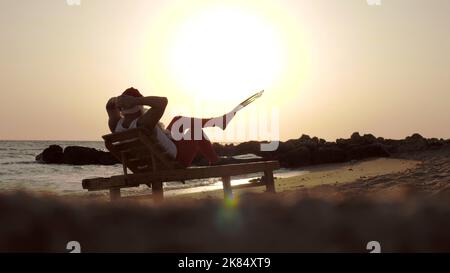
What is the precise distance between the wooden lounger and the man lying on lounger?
0.10 meters

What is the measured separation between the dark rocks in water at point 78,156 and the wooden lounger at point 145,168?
3279 cm

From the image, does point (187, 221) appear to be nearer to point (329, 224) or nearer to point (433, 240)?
point (329, 224)

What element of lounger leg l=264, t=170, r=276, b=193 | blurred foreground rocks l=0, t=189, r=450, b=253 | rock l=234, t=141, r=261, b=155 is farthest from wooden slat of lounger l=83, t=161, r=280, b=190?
rock l=234, t=141, r=261, b=155

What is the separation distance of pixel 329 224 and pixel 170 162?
3.80m

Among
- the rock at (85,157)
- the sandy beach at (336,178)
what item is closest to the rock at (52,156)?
the rock at (85,157)

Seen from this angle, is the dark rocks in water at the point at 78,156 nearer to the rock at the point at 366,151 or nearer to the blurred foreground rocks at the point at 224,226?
the rock at the point at 366,151

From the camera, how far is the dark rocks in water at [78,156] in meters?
39.2

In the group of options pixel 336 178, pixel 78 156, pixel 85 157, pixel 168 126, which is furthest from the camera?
pixel 85 157

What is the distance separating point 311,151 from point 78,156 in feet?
57.2


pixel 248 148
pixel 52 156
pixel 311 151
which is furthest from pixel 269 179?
pixel 52 156

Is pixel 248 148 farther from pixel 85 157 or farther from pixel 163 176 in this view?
pixel 163 176

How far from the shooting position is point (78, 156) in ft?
129

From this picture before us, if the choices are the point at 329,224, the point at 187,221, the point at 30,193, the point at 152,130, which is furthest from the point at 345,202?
the point at 152,130

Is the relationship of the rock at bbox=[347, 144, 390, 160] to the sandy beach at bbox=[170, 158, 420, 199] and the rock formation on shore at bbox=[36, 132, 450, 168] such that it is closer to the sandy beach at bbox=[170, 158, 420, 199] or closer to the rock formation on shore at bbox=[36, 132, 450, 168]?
the rock formation on shore at bbox=[36, 132, 450, 168]
